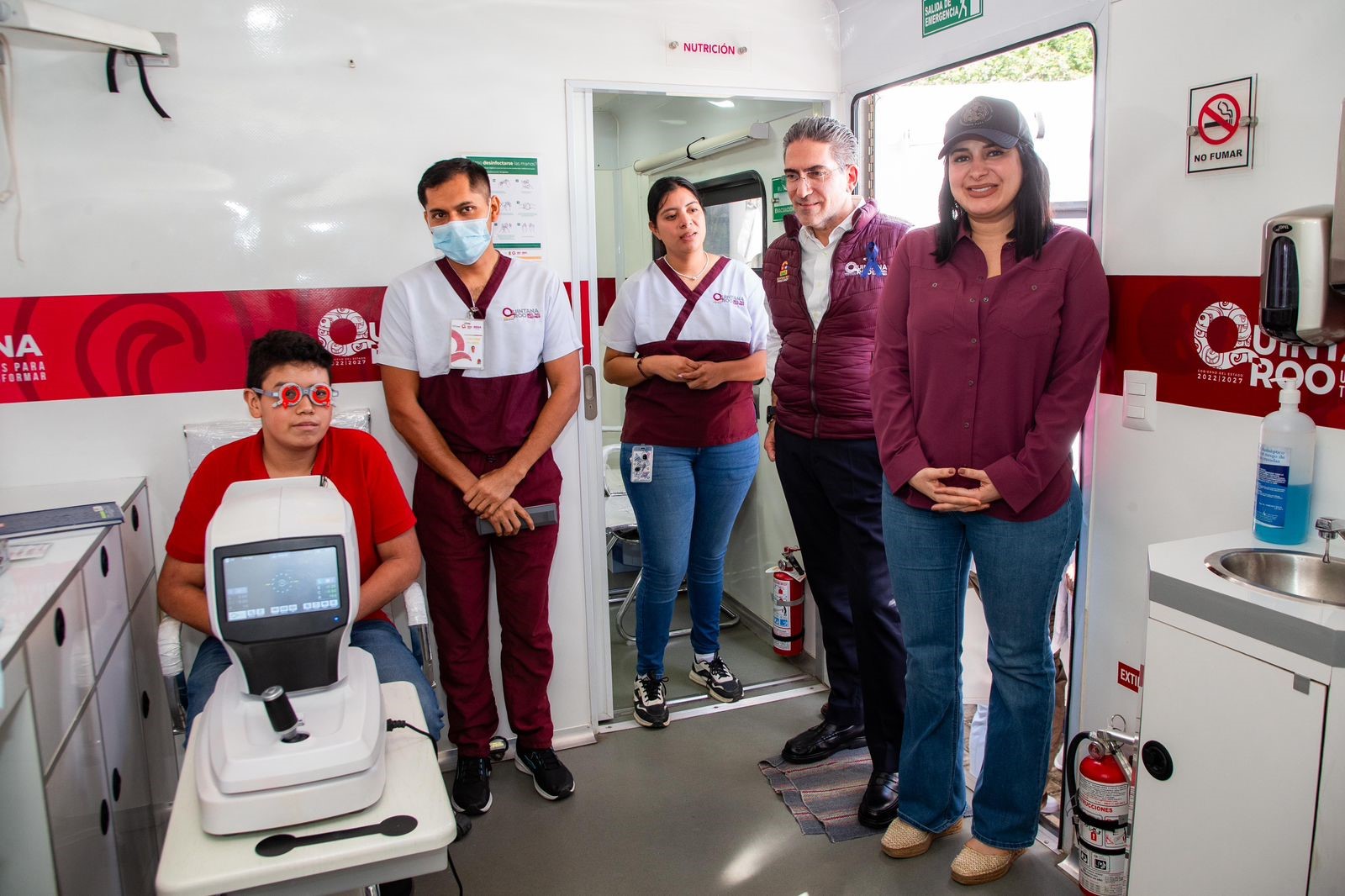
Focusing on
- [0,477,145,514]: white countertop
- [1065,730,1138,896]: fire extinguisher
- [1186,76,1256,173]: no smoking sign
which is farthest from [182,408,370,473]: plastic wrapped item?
[1186,76,1256,173]: no smoking sign

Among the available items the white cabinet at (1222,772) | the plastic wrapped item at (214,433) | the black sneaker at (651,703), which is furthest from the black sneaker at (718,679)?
the white cabinet at (1222,772)

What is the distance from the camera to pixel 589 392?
3.16 meters

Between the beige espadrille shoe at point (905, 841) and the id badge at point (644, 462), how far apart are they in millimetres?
1326

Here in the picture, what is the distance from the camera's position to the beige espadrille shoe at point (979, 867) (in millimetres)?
2379

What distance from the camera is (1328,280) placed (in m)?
1.67

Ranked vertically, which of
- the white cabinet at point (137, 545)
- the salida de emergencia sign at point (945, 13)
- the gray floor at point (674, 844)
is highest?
the salida de emergencia sign at point (945, 13)

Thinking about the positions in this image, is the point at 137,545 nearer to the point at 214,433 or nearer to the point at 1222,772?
the point at 214,433

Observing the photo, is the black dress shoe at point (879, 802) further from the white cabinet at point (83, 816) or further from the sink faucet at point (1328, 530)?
the white cabinet at point (83, 816)

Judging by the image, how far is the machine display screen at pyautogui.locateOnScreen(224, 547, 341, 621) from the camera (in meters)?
1.46

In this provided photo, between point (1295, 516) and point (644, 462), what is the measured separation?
6.20 feet

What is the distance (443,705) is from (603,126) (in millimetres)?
3671

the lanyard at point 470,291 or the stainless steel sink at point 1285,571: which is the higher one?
the lanyard at point 470,291

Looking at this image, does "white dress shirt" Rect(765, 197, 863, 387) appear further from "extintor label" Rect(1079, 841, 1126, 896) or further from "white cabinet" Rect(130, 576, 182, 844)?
"white cabinet" Rect(130, 576, 182, 844)

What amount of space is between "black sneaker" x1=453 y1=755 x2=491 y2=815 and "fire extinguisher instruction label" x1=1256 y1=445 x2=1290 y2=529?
7.29 feet
